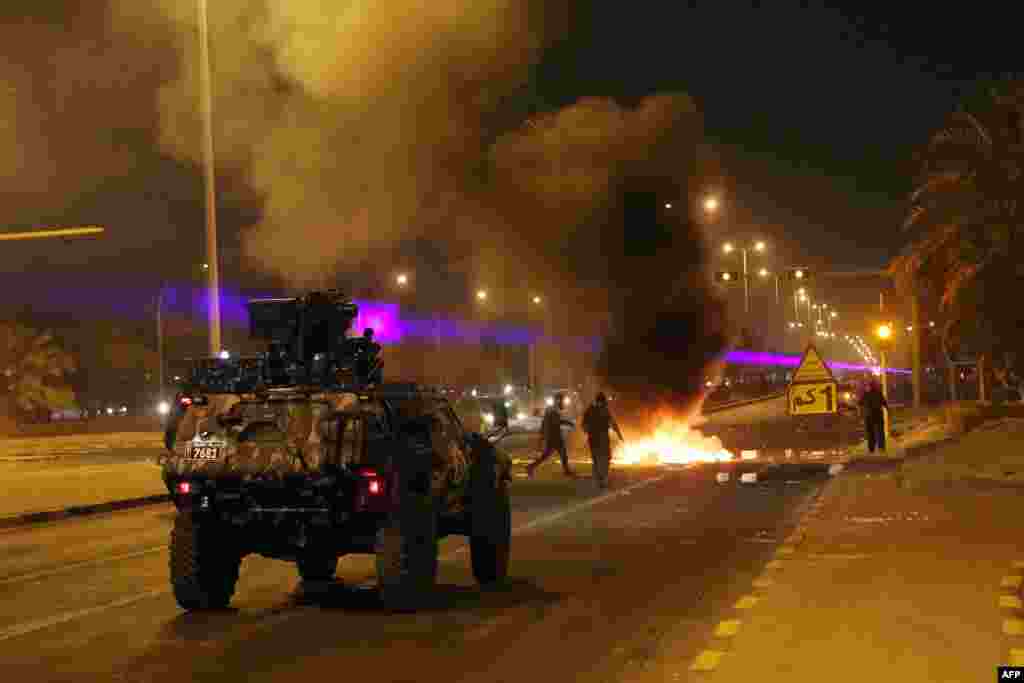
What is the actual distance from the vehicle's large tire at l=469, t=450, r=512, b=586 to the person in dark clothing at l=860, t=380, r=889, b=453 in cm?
1889

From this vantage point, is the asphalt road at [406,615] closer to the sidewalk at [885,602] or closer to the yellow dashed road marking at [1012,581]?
the sidewalk at [885,602]

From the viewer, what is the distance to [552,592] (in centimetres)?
1146

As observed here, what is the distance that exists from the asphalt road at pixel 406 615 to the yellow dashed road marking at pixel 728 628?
0.08 m

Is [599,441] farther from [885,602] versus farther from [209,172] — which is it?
[885,602]

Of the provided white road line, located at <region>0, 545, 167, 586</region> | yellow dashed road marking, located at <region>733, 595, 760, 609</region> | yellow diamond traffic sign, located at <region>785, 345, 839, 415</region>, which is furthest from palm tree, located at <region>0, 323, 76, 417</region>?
yellow dashed road marking, located at <region>733, 595, 760, 609</region>

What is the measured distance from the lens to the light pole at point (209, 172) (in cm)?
2409

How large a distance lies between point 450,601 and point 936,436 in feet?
93.6

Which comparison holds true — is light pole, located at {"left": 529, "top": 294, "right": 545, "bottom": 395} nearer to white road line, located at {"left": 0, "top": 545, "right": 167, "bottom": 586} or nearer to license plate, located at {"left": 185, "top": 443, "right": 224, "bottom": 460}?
white road line, located at {"left": 0, "top": 545, "right": 167, "bottom": 586}

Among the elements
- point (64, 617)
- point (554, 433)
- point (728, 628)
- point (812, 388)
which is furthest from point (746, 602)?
point (812, 388)

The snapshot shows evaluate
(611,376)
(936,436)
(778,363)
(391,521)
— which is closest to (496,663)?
(391,521)

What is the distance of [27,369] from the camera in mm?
78375

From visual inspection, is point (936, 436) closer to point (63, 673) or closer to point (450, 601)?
point (450, 601)

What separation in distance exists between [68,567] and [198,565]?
13.4 ft

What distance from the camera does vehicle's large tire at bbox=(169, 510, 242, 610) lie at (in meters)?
10.8
